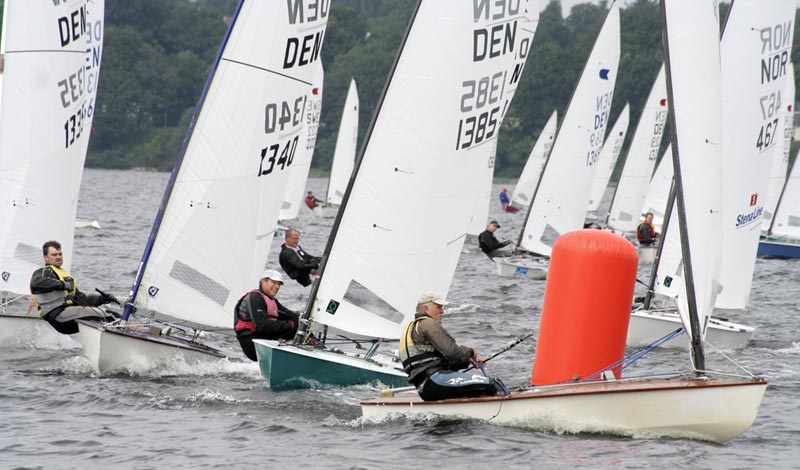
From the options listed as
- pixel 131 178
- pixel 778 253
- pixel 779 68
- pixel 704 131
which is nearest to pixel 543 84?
pixel 131 178

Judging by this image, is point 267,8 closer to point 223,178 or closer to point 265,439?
point 223,178

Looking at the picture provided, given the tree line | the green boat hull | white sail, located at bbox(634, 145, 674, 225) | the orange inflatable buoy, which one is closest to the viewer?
the orange inflatable buoy

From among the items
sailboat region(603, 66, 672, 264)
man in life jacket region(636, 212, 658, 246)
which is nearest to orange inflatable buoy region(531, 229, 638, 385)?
man in life jacket region(636, 212, 658, 246)

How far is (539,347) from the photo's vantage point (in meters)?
9.81

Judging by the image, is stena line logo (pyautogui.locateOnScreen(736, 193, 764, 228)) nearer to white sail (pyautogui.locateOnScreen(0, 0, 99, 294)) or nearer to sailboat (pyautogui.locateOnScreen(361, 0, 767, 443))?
sailboat (pyautogui.locateOnScreen(361, 0, 767, 443))

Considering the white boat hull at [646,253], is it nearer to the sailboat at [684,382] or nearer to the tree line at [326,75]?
the sailboat at [684,382]

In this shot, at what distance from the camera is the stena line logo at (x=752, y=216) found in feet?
45.3

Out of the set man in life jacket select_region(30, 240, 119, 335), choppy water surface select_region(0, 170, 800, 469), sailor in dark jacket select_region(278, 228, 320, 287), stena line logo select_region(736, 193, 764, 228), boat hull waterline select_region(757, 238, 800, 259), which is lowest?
choppy water surface select_region(0, 170, 800, 469)

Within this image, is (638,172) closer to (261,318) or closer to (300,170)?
(300,170)

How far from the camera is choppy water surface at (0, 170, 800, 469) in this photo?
27.7ft

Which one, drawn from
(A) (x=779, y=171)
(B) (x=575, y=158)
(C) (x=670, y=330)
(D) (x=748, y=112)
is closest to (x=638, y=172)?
(A) (x=779, y=171)

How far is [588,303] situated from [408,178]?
277 centimetres

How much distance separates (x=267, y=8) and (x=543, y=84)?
240 ft

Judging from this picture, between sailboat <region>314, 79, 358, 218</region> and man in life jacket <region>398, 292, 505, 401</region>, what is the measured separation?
99.3 ft
